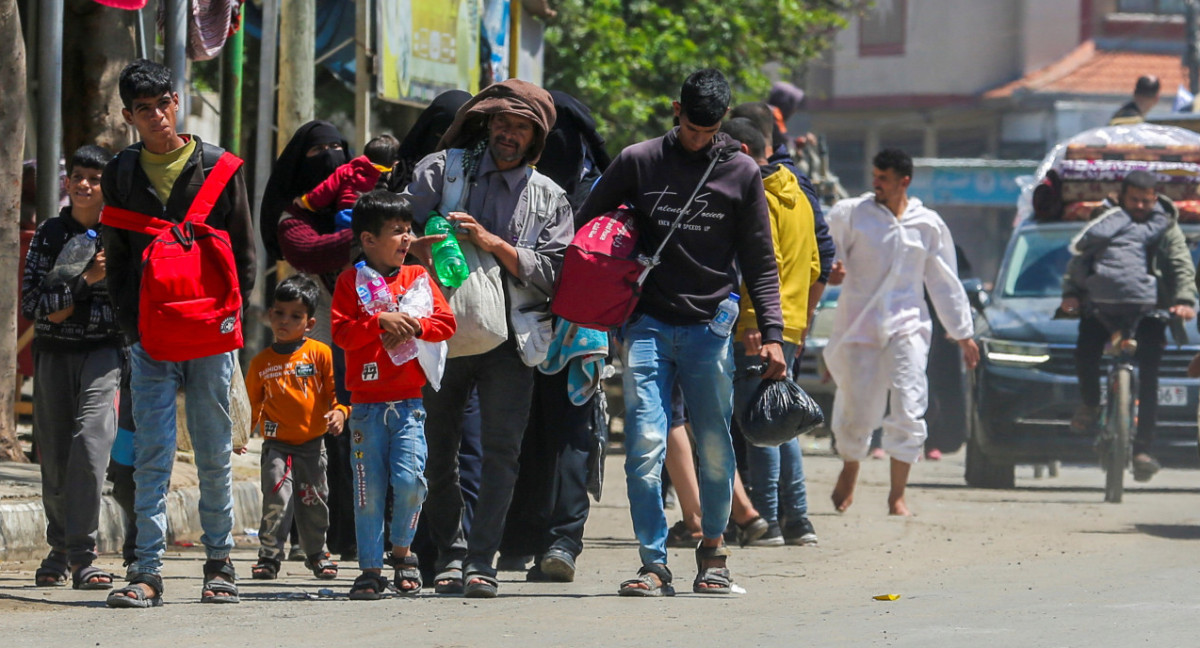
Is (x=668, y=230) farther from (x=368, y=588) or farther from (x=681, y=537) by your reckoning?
(x=681, y=537)

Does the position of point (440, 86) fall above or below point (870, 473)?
above

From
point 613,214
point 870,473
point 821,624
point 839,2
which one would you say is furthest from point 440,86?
point 839,2

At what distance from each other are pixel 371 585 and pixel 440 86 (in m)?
8.75

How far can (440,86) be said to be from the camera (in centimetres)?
1530

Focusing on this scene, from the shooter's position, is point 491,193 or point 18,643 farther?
point 491,193

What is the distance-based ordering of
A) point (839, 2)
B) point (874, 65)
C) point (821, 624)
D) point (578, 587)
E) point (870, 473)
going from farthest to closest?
point (874, 65)
point (839, 2)
point (870, 473)
point (578, 587)
point (821, 624)

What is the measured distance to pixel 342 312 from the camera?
6996mm

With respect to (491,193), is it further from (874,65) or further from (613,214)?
(874,65)

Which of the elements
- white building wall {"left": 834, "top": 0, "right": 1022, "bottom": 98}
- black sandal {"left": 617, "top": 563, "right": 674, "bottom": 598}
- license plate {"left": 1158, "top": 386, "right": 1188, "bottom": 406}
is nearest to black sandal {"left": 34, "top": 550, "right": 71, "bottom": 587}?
black sandal {"left": 617, "top": 563, "right": 674, "bottom": 598}

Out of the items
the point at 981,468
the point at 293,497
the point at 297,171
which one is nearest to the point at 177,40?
the point at 297,171

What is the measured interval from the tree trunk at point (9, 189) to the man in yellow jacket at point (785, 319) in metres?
3.55

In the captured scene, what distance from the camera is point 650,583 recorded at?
23.7 ft

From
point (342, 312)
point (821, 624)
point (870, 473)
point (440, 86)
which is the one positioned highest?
point (440, 86)

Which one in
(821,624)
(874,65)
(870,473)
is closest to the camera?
(821,624)
